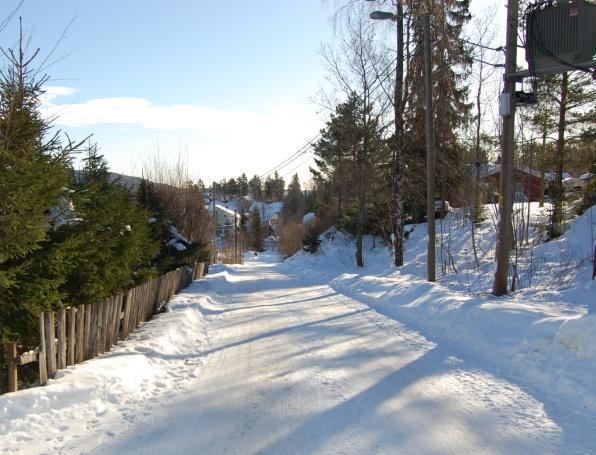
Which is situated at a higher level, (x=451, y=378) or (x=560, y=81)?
(x=560, y=81)

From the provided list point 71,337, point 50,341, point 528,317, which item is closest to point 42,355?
point 50,341

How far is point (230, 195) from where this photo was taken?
151625mm

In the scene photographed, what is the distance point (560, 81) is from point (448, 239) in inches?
347

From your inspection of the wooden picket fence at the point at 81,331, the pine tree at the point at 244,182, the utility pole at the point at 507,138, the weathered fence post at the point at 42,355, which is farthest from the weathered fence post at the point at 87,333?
the pine tree at the point at 244,182

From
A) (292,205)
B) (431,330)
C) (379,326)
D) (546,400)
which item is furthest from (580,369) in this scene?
(292,205)

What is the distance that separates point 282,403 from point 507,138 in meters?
7.41

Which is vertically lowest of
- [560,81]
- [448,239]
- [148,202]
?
[448,239]

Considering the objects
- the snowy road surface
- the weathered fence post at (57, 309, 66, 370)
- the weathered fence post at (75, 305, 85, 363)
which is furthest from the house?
the weathered fence post at (57, 309, 66, 370)

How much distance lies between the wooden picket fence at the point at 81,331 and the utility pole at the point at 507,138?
296 inches

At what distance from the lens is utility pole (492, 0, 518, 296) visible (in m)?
9.47

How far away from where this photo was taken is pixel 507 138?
962cm

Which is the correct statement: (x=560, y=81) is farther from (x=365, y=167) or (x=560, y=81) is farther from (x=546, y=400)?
(x=546, y=400)

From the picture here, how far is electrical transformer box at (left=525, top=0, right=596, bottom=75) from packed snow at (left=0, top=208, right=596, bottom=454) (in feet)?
14.5

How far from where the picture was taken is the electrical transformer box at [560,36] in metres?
7.95
